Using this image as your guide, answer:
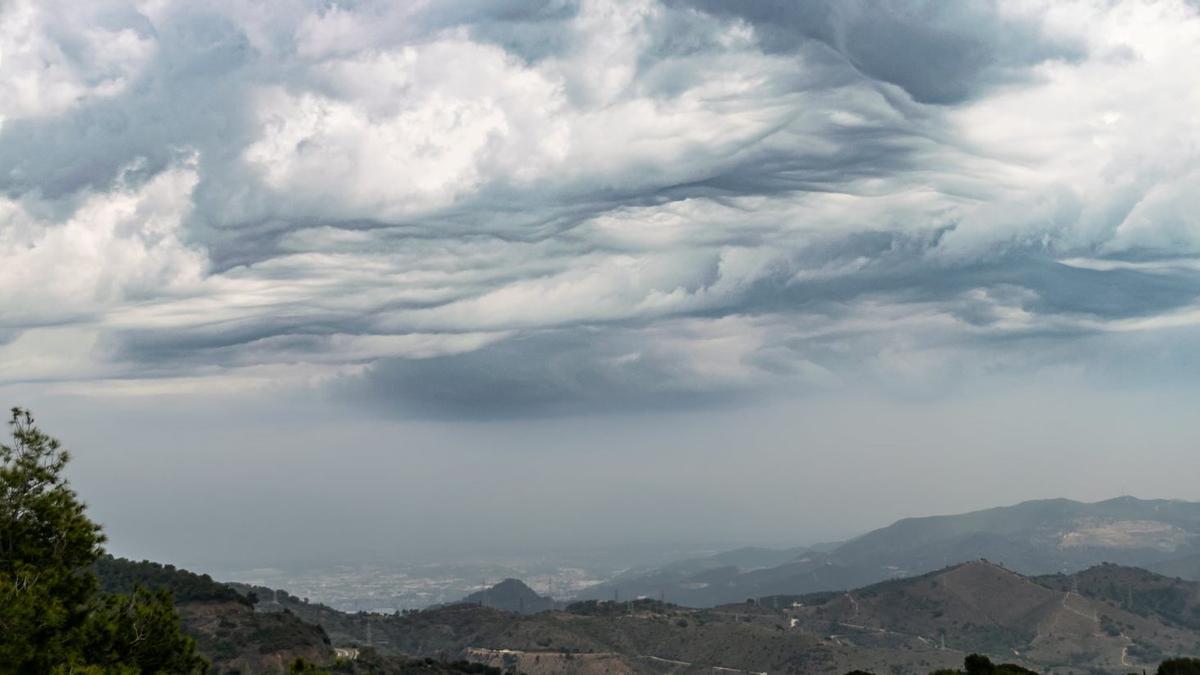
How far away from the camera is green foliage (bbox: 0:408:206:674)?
123ft

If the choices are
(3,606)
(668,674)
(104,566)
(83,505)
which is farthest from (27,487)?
(668,674)

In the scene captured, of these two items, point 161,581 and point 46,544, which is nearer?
point 46,544

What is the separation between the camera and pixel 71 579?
3966 cm

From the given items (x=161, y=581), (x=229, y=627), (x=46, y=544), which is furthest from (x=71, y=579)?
(x=161, y=581)

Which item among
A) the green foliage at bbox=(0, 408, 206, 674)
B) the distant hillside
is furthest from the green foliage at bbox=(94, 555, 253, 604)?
the green foliage at bbox=(0, 408, 206, 674)

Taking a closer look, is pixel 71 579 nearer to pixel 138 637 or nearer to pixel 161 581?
pixel 138 637

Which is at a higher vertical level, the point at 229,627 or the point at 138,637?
the point at 138,637

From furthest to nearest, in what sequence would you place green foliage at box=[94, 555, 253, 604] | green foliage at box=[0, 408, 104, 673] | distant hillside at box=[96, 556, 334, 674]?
green foliage at box=[94, 555, 253, 604]
distant hillside at box=[96, 556, 334, 674]
green foliage at box=[0, 408, 104, 673]

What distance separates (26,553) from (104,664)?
5.76m

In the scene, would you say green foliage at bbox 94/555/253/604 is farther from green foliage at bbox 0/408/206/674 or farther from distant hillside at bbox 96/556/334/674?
green foliage at bbox 0/408/206/674

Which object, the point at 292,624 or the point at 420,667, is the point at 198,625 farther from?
the point at 420,667

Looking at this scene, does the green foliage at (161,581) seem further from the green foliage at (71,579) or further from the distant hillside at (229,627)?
the green foliage at (71,579)

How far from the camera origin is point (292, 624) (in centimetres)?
15675

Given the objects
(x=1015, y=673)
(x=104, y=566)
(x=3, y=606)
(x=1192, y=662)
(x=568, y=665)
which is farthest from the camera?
(x=568, y=665)
